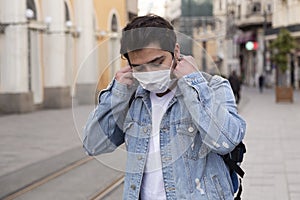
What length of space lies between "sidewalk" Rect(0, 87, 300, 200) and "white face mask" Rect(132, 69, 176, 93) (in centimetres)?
47

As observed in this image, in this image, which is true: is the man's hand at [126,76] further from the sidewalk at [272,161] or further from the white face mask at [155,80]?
the sidewalk at [272,161]

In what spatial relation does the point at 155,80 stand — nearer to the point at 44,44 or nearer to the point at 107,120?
the point at 107,120

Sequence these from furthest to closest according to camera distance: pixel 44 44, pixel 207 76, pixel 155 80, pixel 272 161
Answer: pixel 44 44 → pixel 272 161 → pixel 207 76 → pixel 155 80

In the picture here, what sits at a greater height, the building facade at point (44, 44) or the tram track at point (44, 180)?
the building facade at point (44, 44)

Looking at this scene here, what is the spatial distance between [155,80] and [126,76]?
217 mm

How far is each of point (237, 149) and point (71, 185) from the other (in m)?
5.49

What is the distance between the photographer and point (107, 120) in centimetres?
269

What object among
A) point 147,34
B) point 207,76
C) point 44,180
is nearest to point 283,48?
point 44,180

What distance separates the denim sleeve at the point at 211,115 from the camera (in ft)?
8.12

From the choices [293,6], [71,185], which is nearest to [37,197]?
[71,185]

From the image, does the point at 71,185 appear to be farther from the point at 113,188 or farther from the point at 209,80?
the point at 209,80

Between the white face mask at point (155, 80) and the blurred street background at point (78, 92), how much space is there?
7.7 inches

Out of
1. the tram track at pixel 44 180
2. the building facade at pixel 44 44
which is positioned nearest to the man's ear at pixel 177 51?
the tram track at pixel 44 180

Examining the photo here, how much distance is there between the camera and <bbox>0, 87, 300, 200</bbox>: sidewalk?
7.75 meters
